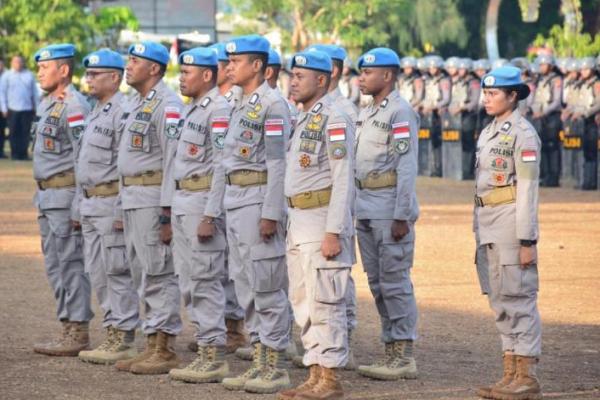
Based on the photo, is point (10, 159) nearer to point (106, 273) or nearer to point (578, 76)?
point (578, 76)

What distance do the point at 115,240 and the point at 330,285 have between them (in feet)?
6.77

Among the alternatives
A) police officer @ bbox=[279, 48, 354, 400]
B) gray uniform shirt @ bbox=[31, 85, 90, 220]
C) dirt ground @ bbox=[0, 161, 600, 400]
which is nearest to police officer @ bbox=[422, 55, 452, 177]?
dirt ground @ bbox=[0, 161, 600, 400]

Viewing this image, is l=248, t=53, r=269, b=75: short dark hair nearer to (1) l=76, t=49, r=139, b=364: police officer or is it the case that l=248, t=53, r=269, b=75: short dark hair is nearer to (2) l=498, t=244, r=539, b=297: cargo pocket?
(1) l=76, t=49, r=139, b=364: police officer

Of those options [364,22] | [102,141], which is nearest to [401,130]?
[102,141]

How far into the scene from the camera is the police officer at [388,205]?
10.1 m

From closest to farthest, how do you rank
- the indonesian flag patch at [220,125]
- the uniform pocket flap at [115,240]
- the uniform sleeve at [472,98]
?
the indonesian flag patch at [220,125], the uniform pocket flap at [115,240], the uniform sleeve at [472,98]

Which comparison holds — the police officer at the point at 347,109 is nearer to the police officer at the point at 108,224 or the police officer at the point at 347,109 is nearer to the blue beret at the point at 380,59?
the blue beret at the point at 380,59

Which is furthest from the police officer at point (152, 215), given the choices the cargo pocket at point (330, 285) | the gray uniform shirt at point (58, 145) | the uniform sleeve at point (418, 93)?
the uniform sleeve at point (418, 93)

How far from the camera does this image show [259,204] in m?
9.45

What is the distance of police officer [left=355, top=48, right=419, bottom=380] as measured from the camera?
33.0 ft

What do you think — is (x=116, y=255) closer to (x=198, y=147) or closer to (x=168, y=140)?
(x=168, y=140)

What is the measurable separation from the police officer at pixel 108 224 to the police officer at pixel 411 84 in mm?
18785

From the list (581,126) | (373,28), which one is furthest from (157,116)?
(373,28)

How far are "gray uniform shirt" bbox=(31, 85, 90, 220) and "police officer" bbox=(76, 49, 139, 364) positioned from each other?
33cm
